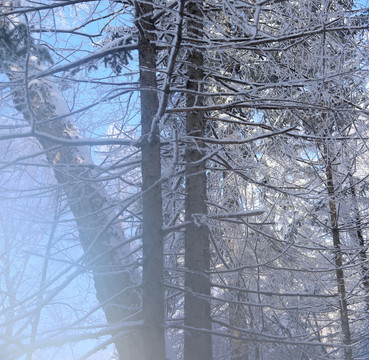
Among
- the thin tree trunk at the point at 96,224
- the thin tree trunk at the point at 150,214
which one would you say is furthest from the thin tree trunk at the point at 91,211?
the thin tree trunk at the point at 150,214

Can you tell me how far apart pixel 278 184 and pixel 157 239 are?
3.09 m

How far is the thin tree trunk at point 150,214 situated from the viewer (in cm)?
342

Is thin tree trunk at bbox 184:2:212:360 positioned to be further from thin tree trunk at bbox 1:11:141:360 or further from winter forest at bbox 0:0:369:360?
thin tree trunk at bbox 1:11:141:360

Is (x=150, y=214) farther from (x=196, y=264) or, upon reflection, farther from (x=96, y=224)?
(x=96, y=224)

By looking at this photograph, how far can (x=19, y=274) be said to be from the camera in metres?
8.36

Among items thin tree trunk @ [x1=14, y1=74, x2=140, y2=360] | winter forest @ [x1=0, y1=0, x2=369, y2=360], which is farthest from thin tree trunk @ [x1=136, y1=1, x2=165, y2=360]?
thin tree trunk @ [x1=14, y1=74, x2=140, y2=360]

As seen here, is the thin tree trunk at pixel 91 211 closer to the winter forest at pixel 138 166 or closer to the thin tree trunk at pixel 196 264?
the winter forest at pixel 138 166

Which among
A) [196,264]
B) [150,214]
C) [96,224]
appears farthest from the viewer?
[96,224]

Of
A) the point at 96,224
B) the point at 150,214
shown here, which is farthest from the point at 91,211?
the point at 150,214

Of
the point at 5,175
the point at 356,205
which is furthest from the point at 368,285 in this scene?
the point at 5,175

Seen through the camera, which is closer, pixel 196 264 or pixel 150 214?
pixel 150 214

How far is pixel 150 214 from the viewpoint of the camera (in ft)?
11.9

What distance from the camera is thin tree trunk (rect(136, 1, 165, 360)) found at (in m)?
3.42

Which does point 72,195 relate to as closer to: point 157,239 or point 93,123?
point 93,123
